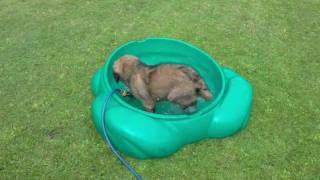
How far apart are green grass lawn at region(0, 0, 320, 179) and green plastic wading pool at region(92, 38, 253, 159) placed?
191 millimetres

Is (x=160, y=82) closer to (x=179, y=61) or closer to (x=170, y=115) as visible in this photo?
(x=170, y=115)

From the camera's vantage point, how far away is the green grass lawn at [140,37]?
11.8 ft

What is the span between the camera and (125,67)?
12.1 feet

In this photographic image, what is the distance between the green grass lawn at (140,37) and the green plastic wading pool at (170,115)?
19cm

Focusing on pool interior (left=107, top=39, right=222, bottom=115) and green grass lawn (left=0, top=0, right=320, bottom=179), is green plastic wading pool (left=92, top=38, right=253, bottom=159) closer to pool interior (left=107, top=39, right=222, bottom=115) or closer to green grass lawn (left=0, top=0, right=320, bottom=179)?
pool interior (left=107, top=39, right=222, bottom=115)

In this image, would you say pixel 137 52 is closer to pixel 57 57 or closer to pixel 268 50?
pixel 57 57

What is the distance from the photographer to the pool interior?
13.0ft

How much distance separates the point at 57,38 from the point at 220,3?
96.7 inches

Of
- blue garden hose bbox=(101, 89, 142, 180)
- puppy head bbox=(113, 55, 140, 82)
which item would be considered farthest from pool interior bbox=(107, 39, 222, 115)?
blue garden hose bbox=(101, 89, 142, 180)

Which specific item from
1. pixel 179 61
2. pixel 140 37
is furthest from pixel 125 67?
pixel 140 37

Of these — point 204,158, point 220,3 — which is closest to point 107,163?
point 204,158

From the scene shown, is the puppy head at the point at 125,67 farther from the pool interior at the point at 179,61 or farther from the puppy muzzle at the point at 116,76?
the pool interior at the point at 179,61

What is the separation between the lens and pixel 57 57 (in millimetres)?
4699

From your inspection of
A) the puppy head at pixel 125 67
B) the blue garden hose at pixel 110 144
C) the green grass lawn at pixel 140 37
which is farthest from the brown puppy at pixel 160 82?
the green grass lawn at pixel 140 37
